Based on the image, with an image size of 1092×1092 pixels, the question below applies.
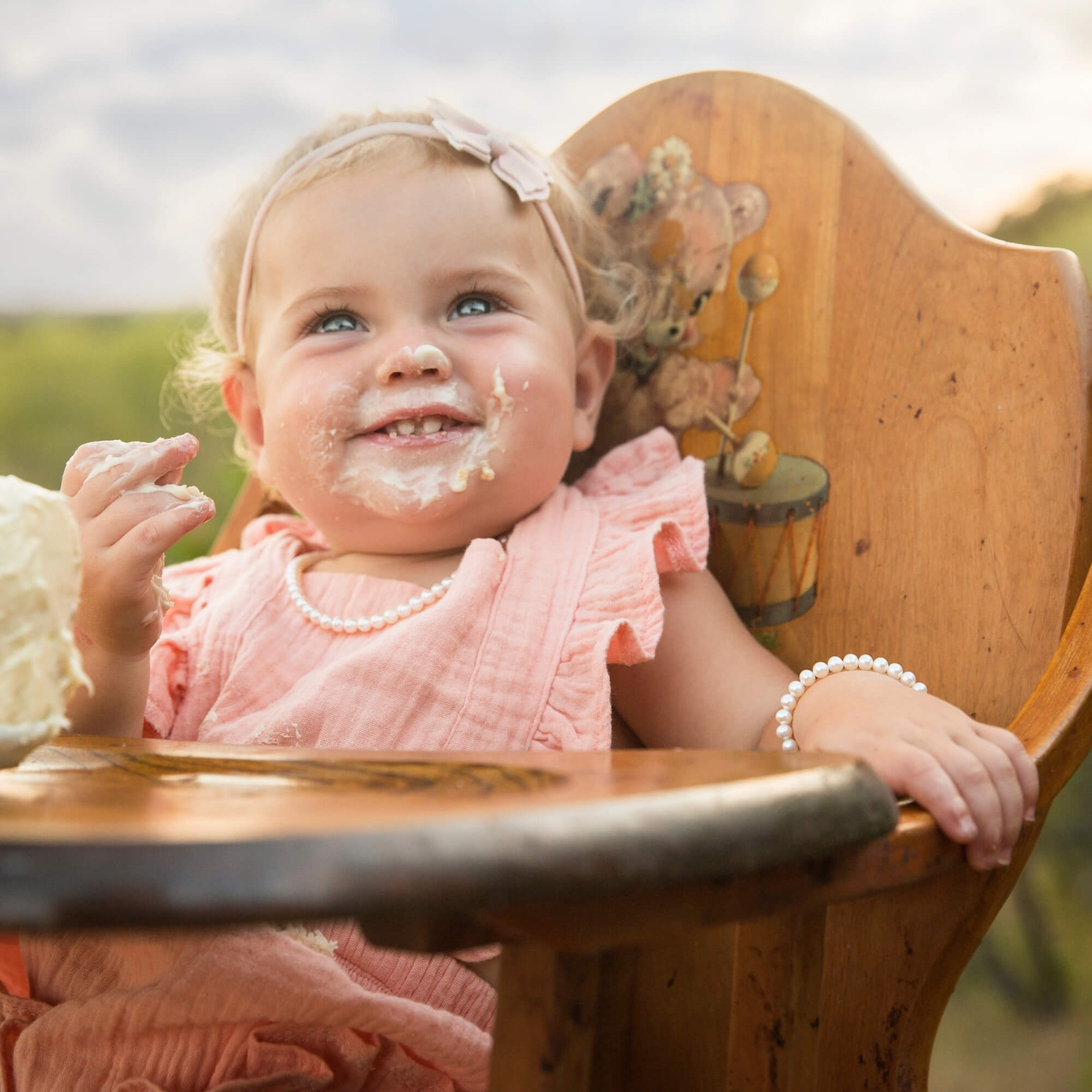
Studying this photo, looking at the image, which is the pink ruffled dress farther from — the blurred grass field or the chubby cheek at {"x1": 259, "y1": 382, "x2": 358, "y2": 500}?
the blurred grass field

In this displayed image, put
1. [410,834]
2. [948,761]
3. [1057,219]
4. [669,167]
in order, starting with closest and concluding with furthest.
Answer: [410,834]
[948,761]
[669,167]
[1057,219]

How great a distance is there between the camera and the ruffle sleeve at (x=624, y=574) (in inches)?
35.2

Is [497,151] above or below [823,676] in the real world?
above

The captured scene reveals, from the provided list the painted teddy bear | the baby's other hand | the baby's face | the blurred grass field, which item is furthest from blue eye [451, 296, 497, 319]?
the blurred grass field

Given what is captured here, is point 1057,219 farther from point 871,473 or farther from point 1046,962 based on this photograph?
point 871,473

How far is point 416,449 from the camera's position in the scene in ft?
3.19

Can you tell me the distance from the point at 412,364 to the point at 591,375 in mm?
276

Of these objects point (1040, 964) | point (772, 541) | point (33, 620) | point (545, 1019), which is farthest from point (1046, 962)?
point (33, 620)

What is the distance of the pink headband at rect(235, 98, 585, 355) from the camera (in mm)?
1069

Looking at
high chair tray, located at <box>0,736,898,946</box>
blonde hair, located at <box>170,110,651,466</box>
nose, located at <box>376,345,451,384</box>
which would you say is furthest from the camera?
blonde hair, located at <box>170,110,651,466</box>

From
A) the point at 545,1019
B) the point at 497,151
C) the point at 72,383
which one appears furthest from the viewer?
the point at 72,383

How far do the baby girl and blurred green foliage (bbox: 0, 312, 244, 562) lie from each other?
1.98 meters

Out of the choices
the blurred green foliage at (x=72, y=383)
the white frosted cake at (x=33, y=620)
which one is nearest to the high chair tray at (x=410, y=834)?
the white frosted cake at (x=33, y=620)

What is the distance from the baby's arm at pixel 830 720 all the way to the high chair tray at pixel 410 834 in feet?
0.55
